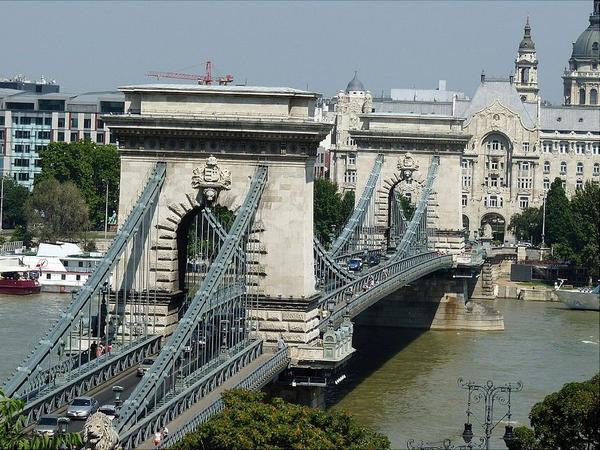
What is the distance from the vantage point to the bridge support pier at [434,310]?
8644 cm

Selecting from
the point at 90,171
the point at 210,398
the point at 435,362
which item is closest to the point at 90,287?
the point at 210,398

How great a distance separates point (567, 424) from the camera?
41094 mm

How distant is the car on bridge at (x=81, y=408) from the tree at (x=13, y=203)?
Answer: 8752 cm

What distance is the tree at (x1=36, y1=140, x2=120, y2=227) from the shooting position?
12306cm

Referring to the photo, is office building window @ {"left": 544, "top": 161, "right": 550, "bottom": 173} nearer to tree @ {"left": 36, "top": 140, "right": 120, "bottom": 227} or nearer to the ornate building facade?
the ornate building facade

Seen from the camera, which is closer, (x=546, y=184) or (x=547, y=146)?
(x=546, y=184)

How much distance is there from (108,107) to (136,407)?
10835 cm

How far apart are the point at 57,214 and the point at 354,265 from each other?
43.9m

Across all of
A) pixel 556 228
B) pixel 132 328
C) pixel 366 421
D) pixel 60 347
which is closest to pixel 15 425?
pixel 60 347

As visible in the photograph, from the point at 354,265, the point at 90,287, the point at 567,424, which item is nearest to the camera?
the point at 567,424

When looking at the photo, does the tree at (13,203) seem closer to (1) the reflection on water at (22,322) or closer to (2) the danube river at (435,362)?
(1) the reflection on water at (22,322)

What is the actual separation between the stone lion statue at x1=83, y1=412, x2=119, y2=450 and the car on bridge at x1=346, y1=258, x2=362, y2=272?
4120 cm

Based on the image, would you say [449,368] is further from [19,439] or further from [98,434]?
[19,439]

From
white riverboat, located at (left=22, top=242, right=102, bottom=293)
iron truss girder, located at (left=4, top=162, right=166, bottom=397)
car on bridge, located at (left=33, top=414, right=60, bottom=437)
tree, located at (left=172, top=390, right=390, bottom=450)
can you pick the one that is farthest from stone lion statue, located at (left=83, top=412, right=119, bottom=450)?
white riverboat, located at (left=22, top=242, right=102, bottom=293)
